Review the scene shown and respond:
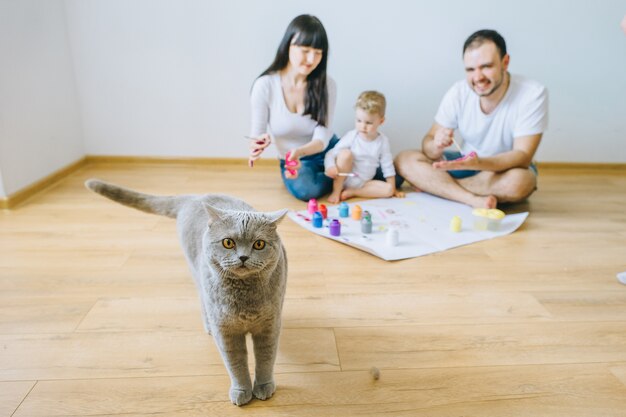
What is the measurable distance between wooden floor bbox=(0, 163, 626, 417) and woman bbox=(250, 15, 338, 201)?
1.09ft

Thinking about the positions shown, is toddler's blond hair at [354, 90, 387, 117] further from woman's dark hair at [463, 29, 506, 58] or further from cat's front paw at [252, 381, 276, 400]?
cat's front paw at [252, 381, 276, 400]

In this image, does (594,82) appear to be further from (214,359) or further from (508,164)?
(214,359)

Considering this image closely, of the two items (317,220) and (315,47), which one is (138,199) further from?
(315,47)

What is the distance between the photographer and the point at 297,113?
1.99 meters

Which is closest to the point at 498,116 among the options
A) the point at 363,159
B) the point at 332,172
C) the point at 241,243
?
the point at 363,159

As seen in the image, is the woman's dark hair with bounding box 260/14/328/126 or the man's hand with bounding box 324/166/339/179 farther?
the man's hand with bounding box 324/166/339/179

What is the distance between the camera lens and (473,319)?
115cm

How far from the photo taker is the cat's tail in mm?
1074

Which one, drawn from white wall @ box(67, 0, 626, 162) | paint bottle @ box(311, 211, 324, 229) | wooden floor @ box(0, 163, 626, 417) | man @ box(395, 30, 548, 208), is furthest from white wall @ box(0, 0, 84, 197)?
man @ box(395, 30, 548, 208)

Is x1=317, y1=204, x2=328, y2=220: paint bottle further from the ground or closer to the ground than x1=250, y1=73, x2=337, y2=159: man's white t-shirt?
closer to the ground

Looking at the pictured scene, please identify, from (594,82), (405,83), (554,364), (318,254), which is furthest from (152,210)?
(594,82)

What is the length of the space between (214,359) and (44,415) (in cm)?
34

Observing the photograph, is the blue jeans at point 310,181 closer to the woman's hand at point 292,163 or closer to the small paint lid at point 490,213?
the woman's hand at point 292,163

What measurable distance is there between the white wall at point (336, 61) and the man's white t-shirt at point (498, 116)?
0.47 metres
